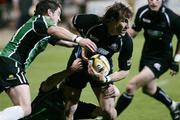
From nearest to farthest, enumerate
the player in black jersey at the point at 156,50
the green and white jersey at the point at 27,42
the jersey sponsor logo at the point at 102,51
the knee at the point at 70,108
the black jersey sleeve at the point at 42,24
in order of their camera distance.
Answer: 1. the black jersey sleeve at the point at 42,24
2. the green and white jersey at the point at 27,42
3. the jersey sponsor logo at the point at 102,51
4. the knee at the point at 70,108
5. the player in black jersey at the point at 156,50

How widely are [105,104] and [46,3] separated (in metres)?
1.69

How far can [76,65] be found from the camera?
31.4 ft

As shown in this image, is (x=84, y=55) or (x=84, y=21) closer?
(x=84, y=55)

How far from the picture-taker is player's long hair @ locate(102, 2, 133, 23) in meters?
9.41

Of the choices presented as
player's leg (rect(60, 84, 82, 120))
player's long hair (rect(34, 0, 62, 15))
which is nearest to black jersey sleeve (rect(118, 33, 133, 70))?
player's leg (rect(60, 84, 82, 120))

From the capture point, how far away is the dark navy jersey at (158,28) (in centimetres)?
1109

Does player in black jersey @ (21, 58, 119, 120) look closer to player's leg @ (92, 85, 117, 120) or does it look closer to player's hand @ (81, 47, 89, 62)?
player's leg @ (92, 85, 117, 120)

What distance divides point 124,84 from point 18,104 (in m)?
5.91

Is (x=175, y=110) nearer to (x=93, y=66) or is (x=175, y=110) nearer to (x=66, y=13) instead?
(x=93, y=66)

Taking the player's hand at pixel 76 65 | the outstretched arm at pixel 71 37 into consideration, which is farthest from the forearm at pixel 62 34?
the player's hand at pixel 76 65

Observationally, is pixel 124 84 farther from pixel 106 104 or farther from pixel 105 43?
pixel 105 43

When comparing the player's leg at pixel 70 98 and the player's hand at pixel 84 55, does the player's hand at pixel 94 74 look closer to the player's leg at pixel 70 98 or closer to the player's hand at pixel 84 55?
the player's hand at pixel 84 55

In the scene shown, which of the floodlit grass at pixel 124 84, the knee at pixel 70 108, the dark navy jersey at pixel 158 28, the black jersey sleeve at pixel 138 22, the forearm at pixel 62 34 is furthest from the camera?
the floodlit grass at pixel 124 84

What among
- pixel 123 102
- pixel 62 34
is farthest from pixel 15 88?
A: pixel 123 102
